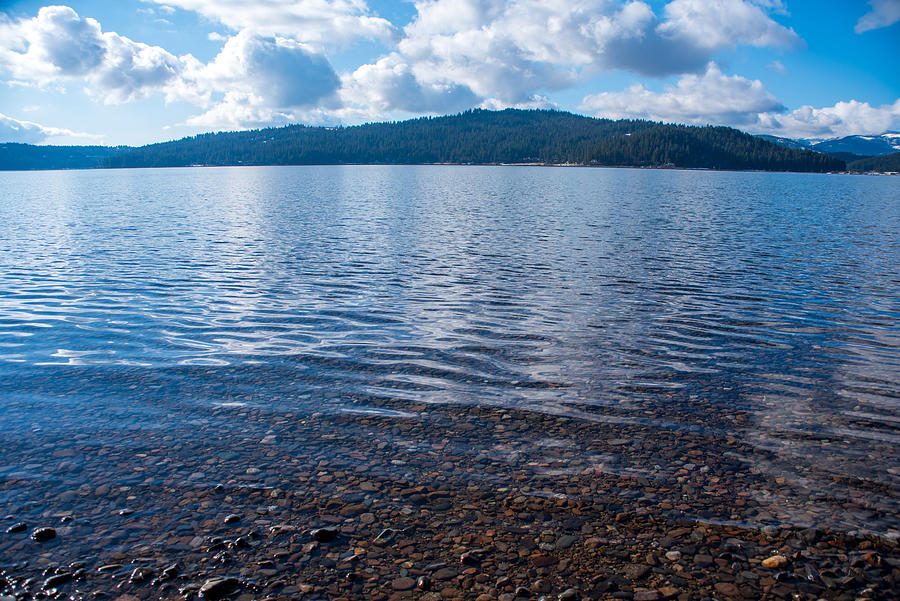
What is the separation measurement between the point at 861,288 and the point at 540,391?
1885 cm

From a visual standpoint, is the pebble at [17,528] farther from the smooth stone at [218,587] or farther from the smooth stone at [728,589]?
the smooth stone at [728,589]

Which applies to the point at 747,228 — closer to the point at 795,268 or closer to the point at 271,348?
the point at 795,268

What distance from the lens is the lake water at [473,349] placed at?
980 centimetres

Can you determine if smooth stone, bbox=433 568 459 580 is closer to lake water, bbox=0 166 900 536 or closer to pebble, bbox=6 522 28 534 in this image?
lake water, bbox=0 166 900 536

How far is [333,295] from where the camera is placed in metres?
22.1

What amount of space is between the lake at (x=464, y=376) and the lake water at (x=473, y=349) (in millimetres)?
80

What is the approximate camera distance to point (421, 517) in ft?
25.8

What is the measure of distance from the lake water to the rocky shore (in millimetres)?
192

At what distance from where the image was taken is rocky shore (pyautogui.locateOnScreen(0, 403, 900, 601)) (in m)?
6.50

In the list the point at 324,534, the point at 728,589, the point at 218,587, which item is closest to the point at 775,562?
the point at 728,589

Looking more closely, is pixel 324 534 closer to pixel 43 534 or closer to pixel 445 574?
pixel 445 574

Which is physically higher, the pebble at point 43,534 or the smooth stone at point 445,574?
the pebble at point 43,534

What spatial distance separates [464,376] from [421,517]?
5680 millimetres

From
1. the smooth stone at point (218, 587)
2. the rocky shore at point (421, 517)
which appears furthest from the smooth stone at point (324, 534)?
the smooth stone at point (218, 587)
